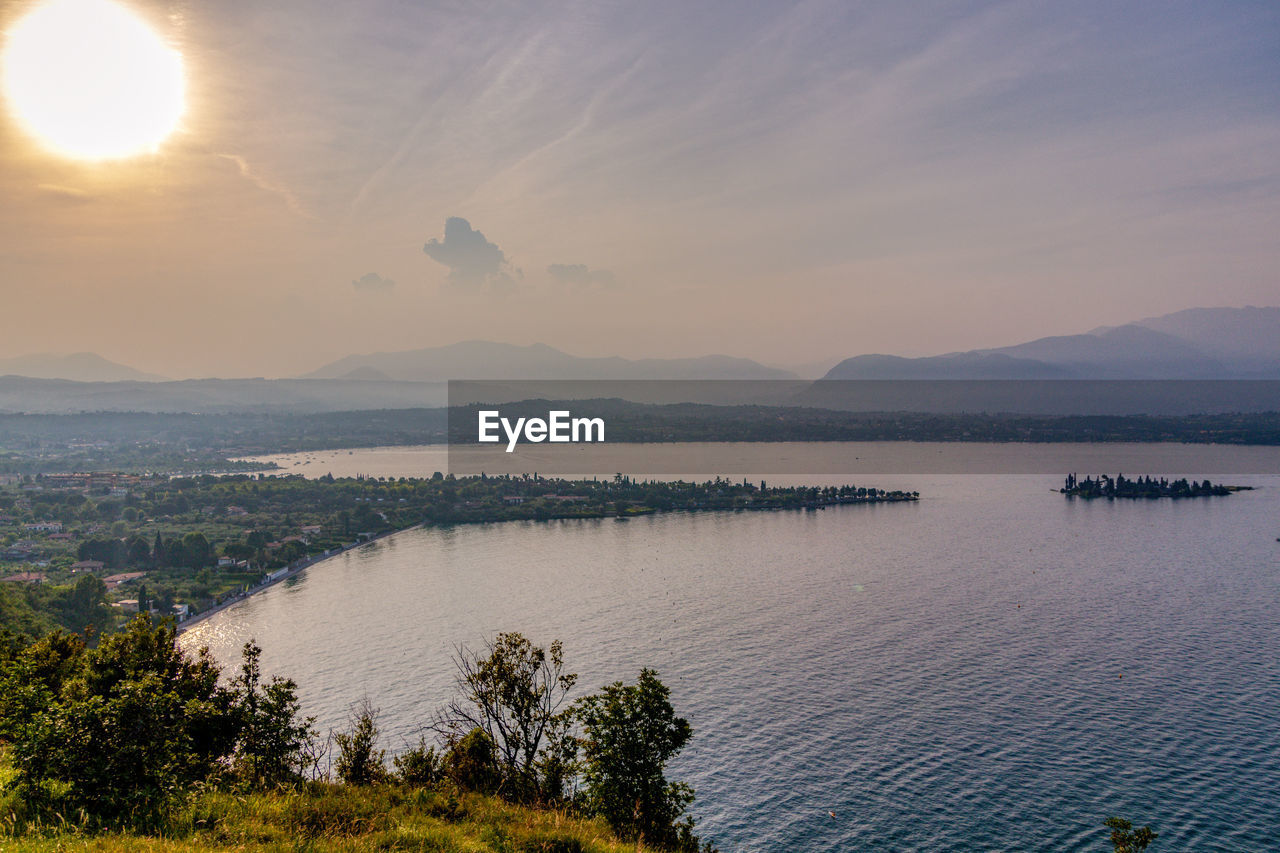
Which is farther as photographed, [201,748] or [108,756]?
[201,748]

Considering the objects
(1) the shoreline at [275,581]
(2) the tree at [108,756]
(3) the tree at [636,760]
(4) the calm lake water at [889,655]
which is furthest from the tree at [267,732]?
(1) the shoreline at [275,581]

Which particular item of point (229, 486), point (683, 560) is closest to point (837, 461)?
point (683, 560)

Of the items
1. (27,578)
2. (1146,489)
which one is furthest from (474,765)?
(1146,489)

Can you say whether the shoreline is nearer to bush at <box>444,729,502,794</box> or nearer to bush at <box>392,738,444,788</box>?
bush at <box>392,738,444,788</box>

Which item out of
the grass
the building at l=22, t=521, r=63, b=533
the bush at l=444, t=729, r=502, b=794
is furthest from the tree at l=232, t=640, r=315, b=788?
the building at l=22, t=521, r=63, b=533

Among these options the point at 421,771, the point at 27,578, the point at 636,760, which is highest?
the point at 421,771

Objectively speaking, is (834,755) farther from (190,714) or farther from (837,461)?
(837,461)

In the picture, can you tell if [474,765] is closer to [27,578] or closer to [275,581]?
[275,581]
